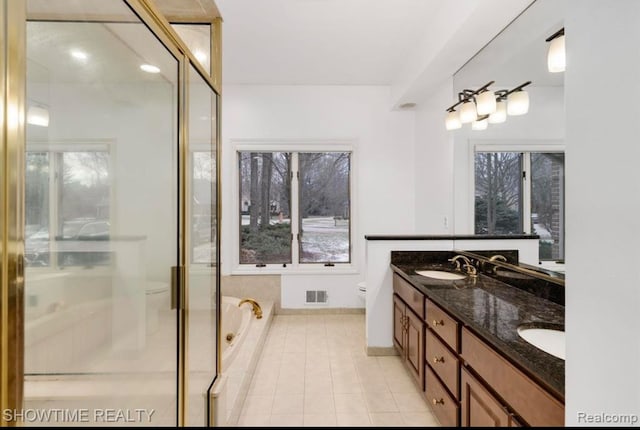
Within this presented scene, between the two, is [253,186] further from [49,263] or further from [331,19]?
[49,263]

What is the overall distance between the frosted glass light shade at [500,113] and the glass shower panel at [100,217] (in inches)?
89.1

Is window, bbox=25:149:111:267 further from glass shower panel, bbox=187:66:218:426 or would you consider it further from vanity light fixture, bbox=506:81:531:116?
vanity light fixture, bbox=506:81:531:116

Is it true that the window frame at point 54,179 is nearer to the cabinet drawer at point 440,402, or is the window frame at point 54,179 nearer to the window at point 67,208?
the window at point 67,208

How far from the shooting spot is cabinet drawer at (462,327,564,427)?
983mm

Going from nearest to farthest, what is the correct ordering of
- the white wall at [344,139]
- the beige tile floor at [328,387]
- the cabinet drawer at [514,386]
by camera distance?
the cabinet drawer at [514,386] → the beige tile floor at [328,387] → the white wall at [344,139]

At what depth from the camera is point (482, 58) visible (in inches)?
100

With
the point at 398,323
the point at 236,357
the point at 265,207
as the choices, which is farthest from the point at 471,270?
the point at 265,207

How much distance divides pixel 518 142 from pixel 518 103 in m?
0.28

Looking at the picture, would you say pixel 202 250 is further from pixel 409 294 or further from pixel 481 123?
pixel 481 123

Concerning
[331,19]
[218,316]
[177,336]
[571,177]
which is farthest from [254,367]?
[331,19]

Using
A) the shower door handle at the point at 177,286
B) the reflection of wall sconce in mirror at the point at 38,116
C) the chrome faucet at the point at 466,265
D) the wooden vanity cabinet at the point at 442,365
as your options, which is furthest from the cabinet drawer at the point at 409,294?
the reflection of wall sconce in mirror at the point at 38,116

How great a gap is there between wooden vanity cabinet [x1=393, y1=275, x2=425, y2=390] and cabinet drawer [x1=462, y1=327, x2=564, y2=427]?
0.69 metres

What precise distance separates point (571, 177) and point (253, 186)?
3.74m

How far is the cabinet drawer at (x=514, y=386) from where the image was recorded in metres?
0.98
